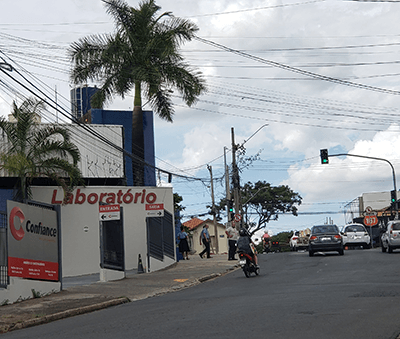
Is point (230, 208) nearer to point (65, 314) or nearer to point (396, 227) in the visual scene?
point (396, 227)

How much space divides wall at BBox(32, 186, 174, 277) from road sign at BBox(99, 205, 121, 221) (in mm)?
5375

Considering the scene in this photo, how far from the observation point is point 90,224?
28.1 metres

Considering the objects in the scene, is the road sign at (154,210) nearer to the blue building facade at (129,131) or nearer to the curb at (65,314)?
the curb at (65,314)

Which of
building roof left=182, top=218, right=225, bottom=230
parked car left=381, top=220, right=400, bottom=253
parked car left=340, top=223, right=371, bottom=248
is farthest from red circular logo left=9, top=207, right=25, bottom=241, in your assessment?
building roof left=182, top=218, right=225, bottom=230

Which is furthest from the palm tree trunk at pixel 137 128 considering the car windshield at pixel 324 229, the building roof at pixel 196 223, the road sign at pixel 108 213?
the building roof at pixel 196 223

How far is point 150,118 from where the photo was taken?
121 feet

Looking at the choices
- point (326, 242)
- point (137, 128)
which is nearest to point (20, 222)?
point (137, 128)

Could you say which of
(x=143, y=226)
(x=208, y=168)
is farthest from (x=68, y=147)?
(x=208, y=168)

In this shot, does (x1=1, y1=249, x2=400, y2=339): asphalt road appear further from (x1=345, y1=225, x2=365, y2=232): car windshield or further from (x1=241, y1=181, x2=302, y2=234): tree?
(x1=241, y1=181, x2=302, y2=234): tree

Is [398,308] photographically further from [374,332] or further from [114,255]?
[114,255]

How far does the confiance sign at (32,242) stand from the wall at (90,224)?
9105 millimetres

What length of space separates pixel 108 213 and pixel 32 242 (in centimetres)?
483

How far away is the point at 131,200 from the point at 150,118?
8.83 metres

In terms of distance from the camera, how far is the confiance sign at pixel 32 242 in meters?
15.1
